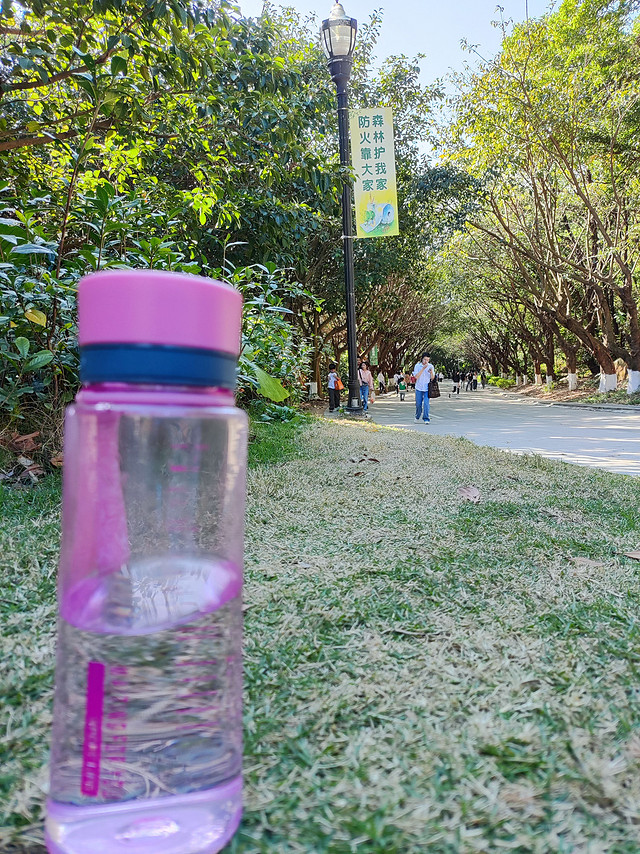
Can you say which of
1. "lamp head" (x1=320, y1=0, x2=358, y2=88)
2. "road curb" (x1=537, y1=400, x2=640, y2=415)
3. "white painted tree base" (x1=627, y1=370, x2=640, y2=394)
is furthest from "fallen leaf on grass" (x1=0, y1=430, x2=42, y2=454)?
"white painted tree base" (x1=627, y1=370, x2=640, y2=394)

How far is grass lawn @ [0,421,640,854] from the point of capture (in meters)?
0.86

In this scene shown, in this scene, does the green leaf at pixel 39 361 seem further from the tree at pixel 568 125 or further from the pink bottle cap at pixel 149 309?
the tree at pixel 568 125

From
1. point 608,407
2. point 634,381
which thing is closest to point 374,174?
point 608,407

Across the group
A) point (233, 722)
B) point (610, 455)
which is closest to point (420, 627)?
point (233, 722)

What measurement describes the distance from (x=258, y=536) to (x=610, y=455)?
594 centimetres

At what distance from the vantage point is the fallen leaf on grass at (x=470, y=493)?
10.2ft

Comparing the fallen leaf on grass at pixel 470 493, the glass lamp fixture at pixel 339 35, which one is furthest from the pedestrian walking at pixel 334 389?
the fallen leaf on grass at pixel 470 493

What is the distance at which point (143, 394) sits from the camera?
0.80m

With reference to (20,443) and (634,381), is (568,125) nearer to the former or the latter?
(634,381)

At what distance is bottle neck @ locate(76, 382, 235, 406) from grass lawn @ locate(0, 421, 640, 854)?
661 millimetres

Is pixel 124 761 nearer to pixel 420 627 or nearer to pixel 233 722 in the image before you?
pixel 233 722

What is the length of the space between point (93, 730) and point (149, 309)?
2.03 ft

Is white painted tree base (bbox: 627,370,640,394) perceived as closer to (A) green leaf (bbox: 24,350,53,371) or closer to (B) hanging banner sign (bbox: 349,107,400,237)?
(B) hanging banner sign (bbox: 349,107,400,237)

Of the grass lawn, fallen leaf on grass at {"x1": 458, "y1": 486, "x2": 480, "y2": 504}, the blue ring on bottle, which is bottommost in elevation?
the grass lawn
